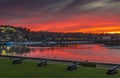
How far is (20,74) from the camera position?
2356 cm

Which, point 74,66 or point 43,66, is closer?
point 74,66

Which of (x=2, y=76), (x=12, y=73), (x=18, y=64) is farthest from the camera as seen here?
(x=18, y=64)

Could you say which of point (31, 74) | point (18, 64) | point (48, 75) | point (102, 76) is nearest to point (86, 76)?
point (102, 76)

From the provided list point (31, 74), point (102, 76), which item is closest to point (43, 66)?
point (31, 74)

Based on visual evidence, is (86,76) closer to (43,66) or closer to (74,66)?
(74,66)

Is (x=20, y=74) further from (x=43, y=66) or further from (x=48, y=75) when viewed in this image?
(x=43, y=66)

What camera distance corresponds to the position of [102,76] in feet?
75.0

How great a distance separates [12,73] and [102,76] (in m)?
7.25

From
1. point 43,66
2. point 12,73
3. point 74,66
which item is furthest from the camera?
point 43,66

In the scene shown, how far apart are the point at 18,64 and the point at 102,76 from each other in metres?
11.1

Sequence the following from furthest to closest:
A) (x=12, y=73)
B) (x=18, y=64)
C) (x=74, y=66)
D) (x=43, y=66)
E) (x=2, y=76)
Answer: (x=18, y=64) → (x=43, y=66) → (x=74, y=66) → (x=12, y=73) → (x=2, y=76)

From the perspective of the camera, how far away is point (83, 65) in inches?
1191

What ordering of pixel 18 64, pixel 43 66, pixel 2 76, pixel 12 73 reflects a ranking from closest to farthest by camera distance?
pixel 2 76 → pixel 12 73 → pixel 43 66 → pixel 18 64

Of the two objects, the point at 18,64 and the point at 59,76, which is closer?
the point at 59,76
